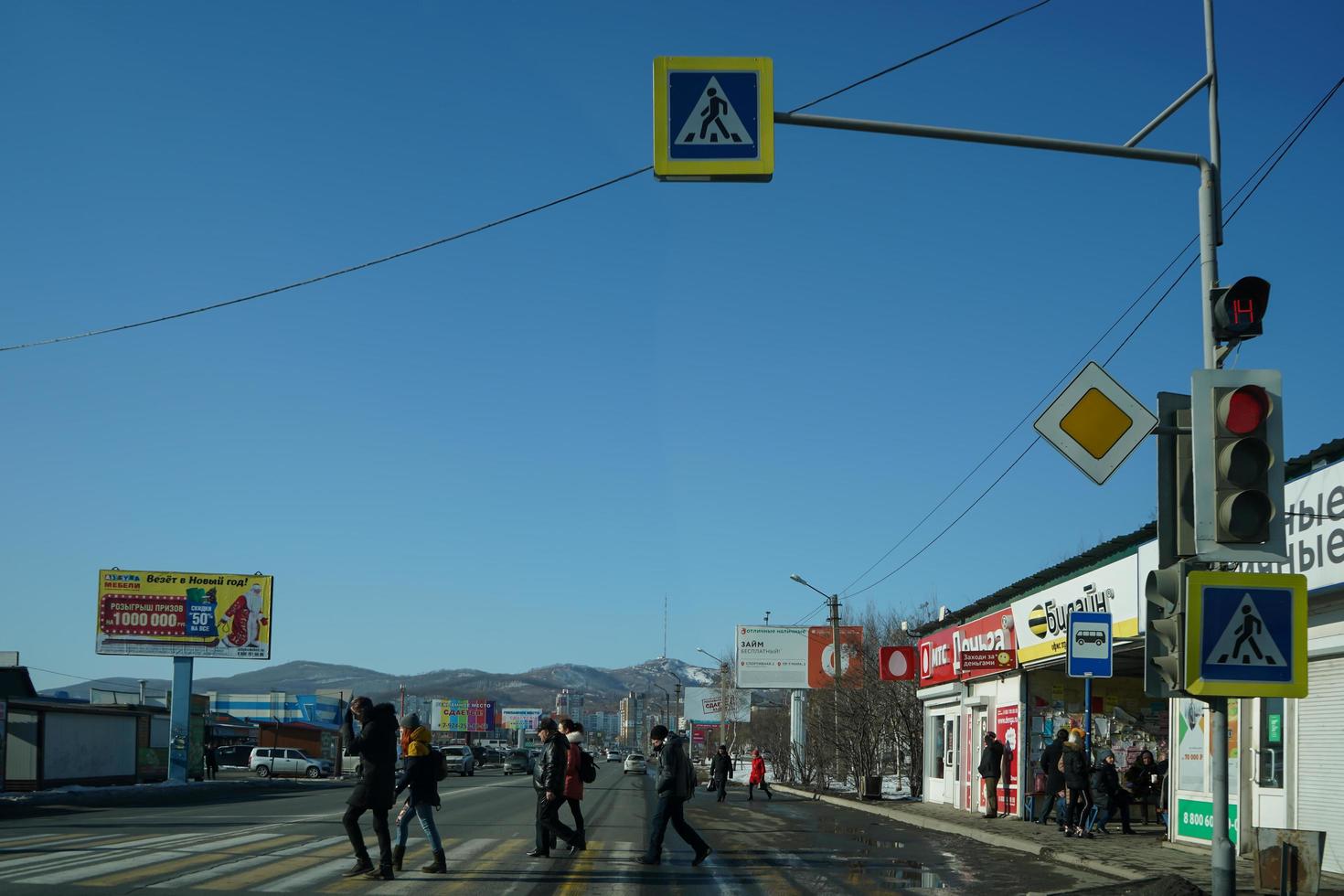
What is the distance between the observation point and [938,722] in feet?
126

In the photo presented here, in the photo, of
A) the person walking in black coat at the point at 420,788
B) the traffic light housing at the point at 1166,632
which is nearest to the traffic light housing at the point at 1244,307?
the traffic light housing at the point at 1166,632

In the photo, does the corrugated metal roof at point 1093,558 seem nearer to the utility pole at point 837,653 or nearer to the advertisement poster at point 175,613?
the utility pole at point 837,653

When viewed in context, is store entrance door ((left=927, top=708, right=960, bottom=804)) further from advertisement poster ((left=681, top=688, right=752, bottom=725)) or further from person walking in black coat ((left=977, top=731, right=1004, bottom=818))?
advertisement poster ((left=681, top=688, right=752, bottom=725))

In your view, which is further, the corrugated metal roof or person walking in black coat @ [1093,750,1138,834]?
person walking in black coat @ [1093,750,1138,834]

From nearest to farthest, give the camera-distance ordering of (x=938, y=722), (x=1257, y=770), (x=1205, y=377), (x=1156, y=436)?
(x=1205, y=377), (x=1156, y=436), (x=1257, y=770), (x=938, y=722)

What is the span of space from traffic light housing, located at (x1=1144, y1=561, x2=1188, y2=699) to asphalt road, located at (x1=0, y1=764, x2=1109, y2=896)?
5307 millimetres

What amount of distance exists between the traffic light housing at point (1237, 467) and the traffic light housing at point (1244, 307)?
52 centimetres

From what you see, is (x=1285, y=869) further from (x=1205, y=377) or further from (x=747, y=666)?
(x=747, y=666)

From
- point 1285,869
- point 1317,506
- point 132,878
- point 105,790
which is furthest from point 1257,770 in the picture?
point 105,790

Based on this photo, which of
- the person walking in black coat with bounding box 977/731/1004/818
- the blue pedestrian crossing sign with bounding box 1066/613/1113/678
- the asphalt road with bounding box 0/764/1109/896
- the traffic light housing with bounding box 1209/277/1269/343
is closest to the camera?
the traffic light housing with bounding box 1209/277/1269/343

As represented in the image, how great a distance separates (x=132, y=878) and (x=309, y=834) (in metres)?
Answer: 7.14

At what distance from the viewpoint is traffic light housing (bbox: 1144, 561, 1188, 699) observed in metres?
8.41

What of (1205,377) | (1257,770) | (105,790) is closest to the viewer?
(1205,377)

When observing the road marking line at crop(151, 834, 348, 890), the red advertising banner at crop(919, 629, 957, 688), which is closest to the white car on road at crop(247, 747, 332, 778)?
the red advertising banner at crop(919, 629, 957, 688)
